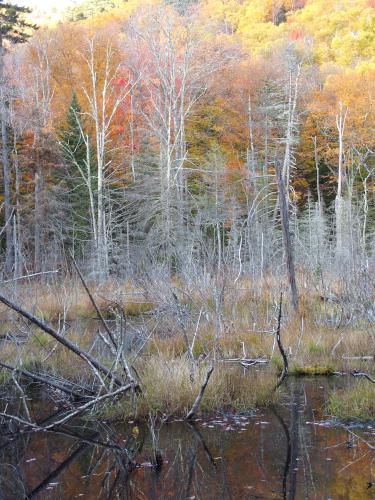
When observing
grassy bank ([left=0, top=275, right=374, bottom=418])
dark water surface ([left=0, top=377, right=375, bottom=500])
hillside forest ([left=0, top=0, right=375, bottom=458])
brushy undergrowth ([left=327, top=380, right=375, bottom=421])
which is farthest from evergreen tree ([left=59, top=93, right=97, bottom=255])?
brushy undergrowth ([left=327, top=380, right=375, bottom=421])

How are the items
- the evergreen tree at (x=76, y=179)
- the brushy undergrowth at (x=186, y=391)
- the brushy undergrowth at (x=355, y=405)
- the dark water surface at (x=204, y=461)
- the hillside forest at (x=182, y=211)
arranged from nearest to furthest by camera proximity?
the dark water surface at (x=204, y=461)
the brushy undergrowth at (x=355, y=405)
the brushy undergrowth at (x=186, y=391)
the hillside forest at (x=182, y=211)
the evergreen tree at (x=76, y=179)

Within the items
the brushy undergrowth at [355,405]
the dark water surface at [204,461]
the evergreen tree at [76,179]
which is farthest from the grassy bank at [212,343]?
the evergreen tree at [76,179]

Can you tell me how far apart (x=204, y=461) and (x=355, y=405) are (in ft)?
6.09

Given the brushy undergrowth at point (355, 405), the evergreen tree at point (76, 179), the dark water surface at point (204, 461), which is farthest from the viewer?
the evergreen tree at point (76, 179)

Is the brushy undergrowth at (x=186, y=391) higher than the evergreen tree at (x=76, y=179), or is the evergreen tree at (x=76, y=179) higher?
the evergreen tree at (x=76, y=179)

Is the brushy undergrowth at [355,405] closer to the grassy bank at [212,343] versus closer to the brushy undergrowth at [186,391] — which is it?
the grassy bank at [212,343]

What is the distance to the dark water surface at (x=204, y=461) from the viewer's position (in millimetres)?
4746

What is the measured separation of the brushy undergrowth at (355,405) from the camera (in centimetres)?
620

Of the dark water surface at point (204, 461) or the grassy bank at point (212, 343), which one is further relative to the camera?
the grassy bank at point (212, 343)

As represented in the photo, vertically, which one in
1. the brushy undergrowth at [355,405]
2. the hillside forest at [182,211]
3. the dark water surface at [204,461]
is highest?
the hillside forest at [182,211]

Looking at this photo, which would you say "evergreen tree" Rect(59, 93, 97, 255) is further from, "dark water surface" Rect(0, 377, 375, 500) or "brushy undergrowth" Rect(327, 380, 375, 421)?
"brushy undergrowth" Rect(327, 380, 375, 421)

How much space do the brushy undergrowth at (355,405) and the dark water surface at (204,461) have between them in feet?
0.74

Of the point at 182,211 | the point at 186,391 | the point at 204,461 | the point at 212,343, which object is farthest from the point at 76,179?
the point at 204,461

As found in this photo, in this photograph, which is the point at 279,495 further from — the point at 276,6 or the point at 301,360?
the point at 276,6
